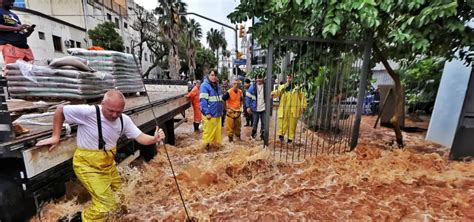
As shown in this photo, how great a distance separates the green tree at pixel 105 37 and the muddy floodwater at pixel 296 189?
685 inches

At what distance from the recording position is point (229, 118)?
21.6ft

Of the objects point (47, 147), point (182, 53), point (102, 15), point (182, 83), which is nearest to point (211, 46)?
point (182, 53)

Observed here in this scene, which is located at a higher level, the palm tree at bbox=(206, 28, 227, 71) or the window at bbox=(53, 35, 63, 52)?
the palm tree at bbox=(206, 28, 227, 71)

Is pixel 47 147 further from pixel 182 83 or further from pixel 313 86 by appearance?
pixel 182 83

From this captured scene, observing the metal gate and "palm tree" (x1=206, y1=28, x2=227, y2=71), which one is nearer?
the metal gate

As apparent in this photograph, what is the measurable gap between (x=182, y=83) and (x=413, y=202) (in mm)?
7427

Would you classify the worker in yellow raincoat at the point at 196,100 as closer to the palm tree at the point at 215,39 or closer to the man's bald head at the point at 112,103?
the man's bald head at the point at 112,103

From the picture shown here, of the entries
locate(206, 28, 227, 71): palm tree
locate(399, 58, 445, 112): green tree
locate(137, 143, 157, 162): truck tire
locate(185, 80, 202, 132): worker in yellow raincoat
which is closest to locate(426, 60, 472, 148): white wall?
locate(399, 58, 445, 112): green tree

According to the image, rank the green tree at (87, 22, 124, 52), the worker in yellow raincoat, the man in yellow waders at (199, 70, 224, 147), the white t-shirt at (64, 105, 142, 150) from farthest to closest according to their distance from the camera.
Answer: the green tree at (87, 22, 124, 52)
the worker in yellow raincoat
the man in yellow waders at (199, 70, 224, 147)
the white t-shirt at (64, 105, 142, 150)

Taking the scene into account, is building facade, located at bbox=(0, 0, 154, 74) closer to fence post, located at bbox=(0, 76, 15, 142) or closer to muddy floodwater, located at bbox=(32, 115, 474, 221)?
muddy floodwater, located at bbox=(32, 115, 474, 221)

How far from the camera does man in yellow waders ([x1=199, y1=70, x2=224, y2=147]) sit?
5531mm

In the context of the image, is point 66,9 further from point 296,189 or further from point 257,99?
point 296,189

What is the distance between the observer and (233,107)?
6480mm

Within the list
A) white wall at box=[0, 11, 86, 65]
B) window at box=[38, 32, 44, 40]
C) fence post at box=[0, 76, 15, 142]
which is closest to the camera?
fence post at box=[0, 76, 15, 142]
